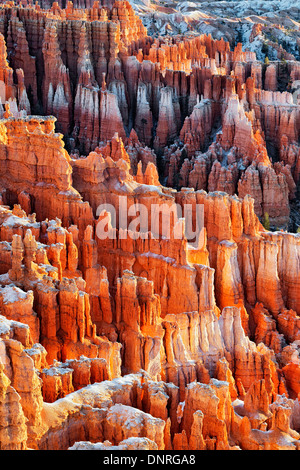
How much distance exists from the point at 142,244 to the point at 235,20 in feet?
226

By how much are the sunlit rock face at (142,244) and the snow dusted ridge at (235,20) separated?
61.1ft

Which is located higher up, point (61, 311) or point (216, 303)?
point (61, 311)

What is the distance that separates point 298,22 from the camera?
10062 centimetres

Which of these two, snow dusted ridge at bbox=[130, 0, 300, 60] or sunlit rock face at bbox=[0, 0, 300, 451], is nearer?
sunlit rock face at bbox=[0, 0, 300, 451]

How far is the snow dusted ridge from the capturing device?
85.4m

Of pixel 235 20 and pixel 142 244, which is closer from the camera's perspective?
pixel 142 244

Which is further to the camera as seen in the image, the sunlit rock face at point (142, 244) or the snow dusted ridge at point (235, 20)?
the snow dusted ridge at point (235, 20)

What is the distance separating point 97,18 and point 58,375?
4562cm

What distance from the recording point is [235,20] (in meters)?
95.7

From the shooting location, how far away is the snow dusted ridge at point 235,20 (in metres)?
85.4

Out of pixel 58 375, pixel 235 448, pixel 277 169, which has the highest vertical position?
pixel 58 375

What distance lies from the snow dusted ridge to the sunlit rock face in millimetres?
18628

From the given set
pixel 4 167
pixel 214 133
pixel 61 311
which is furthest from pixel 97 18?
pixel 61 311
